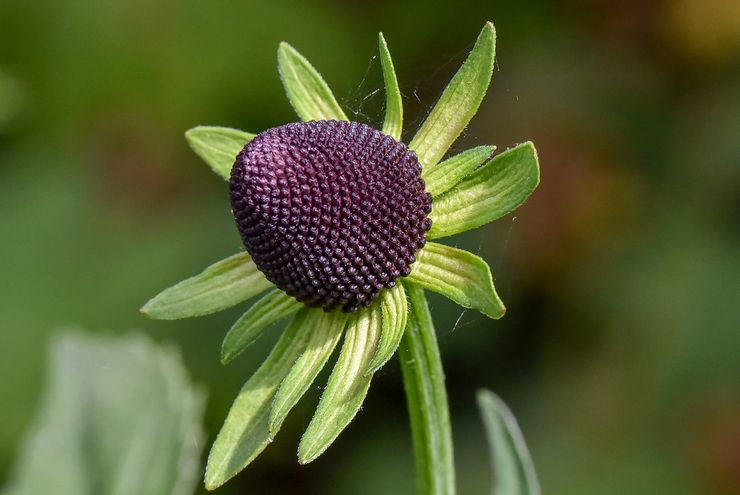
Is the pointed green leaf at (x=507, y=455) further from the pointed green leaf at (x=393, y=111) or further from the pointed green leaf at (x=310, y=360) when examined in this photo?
the pointed green leaf at (x=393, y=111)

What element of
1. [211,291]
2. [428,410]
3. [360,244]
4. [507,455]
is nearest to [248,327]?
[211,291]

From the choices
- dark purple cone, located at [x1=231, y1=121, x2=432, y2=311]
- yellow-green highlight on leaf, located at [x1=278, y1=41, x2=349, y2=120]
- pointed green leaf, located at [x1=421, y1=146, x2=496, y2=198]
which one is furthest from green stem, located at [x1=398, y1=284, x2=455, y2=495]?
yellow-green highlight on leaf, located at [x1=278, y1=41, x2=349, y2=120]

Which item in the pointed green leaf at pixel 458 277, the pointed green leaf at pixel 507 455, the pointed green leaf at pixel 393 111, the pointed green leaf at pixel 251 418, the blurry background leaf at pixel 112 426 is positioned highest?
the pointed green leaf at pixel 393 111

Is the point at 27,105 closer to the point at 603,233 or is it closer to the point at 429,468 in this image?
the point at 603,233

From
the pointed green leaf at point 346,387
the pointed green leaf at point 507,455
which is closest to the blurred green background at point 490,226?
the pointed green leaf at point 507,455

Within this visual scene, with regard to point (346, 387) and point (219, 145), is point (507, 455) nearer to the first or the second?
point (346, 387)

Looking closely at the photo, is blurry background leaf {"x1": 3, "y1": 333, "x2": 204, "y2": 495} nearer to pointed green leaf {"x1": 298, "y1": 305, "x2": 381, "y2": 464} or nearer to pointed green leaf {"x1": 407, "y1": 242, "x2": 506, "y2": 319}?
pointed green leaf {"x1": 298, "y1": 305, "x2": 381, "y2": 464}
